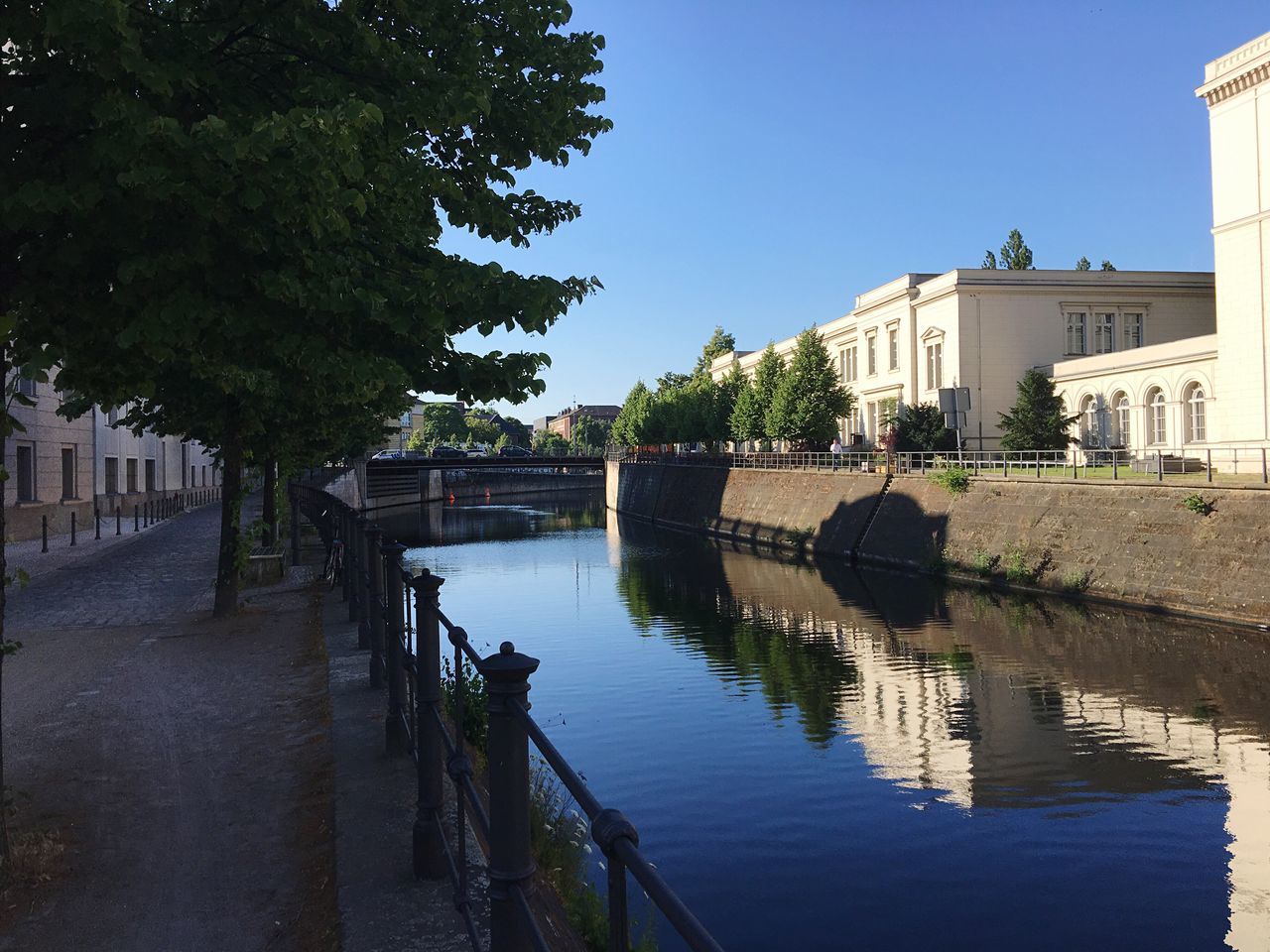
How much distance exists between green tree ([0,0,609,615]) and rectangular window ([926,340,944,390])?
47427mm

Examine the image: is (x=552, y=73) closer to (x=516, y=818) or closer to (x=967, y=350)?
(x=516, y=818)

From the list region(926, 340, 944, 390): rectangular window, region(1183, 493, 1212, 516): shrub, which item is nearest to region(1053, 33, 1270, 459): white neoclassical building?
region(1183, 493, 1212, 516): shrub

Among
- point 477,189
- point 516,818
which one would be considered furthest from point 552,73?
point 516,818

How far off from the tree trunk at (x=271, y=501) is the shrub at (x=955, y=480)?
22.0m

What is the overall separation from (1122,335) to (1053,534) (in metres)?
28.6

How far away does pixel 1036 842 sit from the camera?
10.3 m

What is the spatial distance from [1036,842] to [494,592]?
22.3 meters

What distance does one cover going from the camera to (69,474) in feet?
114

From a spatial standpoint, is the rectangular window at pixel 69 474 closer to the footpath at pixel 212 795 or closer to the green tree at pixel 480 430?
the footpath at pixel 212 795

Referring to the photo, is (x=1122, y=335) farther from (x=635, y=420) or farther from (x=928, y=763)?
(x=635, y=420)

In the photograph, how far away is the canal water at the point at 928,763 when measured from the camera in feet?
29.0

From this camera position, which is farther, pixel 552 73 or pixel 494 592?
pixel 494 592

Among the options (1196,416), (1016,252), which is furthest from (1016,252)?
(1196,416)

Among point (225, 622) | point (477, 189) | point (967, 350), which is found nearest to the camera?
point (477, 189)
